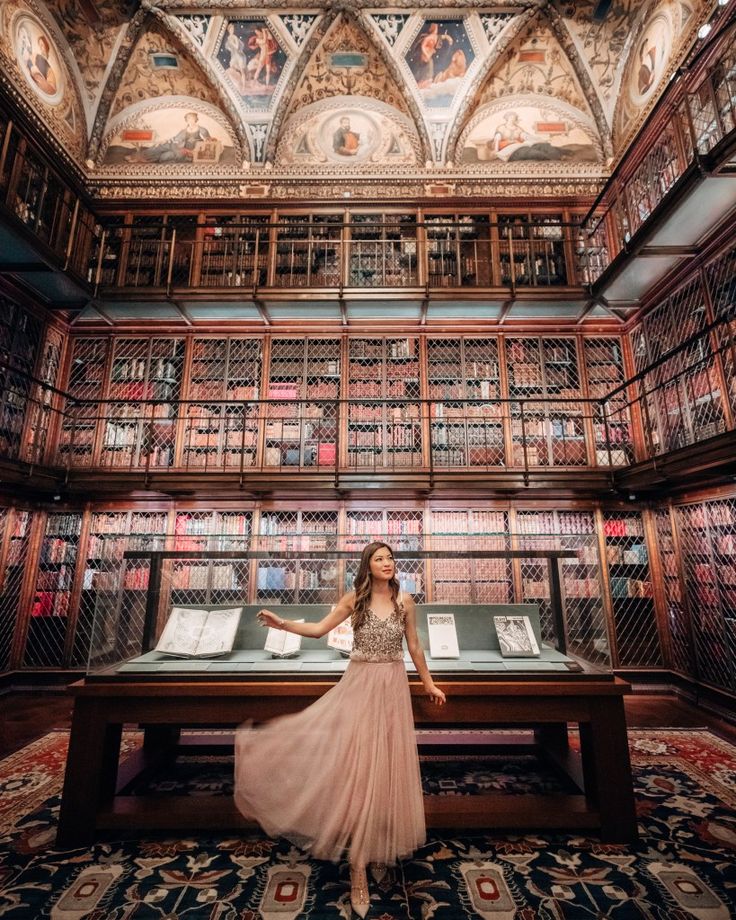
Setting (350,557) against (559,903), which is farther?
(350,557)

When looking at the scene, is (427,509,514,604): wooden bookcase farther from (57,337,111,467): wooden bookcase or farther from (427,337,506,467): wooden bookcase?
(57,337,111,467): wooden bookcase

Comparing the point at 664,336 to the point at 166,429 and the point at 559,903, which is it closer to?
the point at 559,903

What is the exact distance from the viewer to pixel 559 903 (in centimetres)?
175

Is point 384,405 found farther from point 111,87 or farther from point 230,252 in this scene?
point 111,87

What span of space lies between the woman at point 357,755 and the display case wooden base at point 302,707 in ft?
0.48

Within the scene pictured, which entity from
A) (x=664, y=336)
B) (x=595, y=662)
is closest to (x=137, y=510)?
(x=595, y=662)

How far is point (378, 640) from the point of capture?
1.90 m

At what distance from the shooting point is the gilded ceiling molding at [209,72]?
6262 mm

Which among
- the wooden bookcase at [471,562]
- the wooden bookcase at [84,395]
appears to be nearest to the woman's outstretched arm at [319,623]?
the wooden bookcase at [471,562]

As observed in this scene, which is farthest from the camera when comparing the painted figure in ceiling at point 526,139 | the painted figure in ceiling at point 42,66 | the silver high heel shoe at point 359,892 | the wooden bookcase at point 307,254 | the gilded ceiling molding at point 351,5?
the painted figure in ceiling at point 526,139

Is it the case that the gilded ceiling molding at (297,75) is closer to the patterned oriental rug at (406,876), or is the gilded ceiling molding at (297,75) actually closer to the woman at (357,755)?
the woman at (357,755)

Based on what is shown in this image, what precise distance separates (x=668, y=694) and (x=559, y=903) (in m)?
4.12

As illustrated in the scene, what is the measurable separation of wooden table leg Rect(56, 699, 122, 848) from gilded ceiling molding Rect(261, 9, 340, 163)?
23.7 ft

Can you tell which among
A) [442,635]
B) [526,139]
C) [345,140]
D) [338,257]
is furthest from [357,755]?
[526,139]
